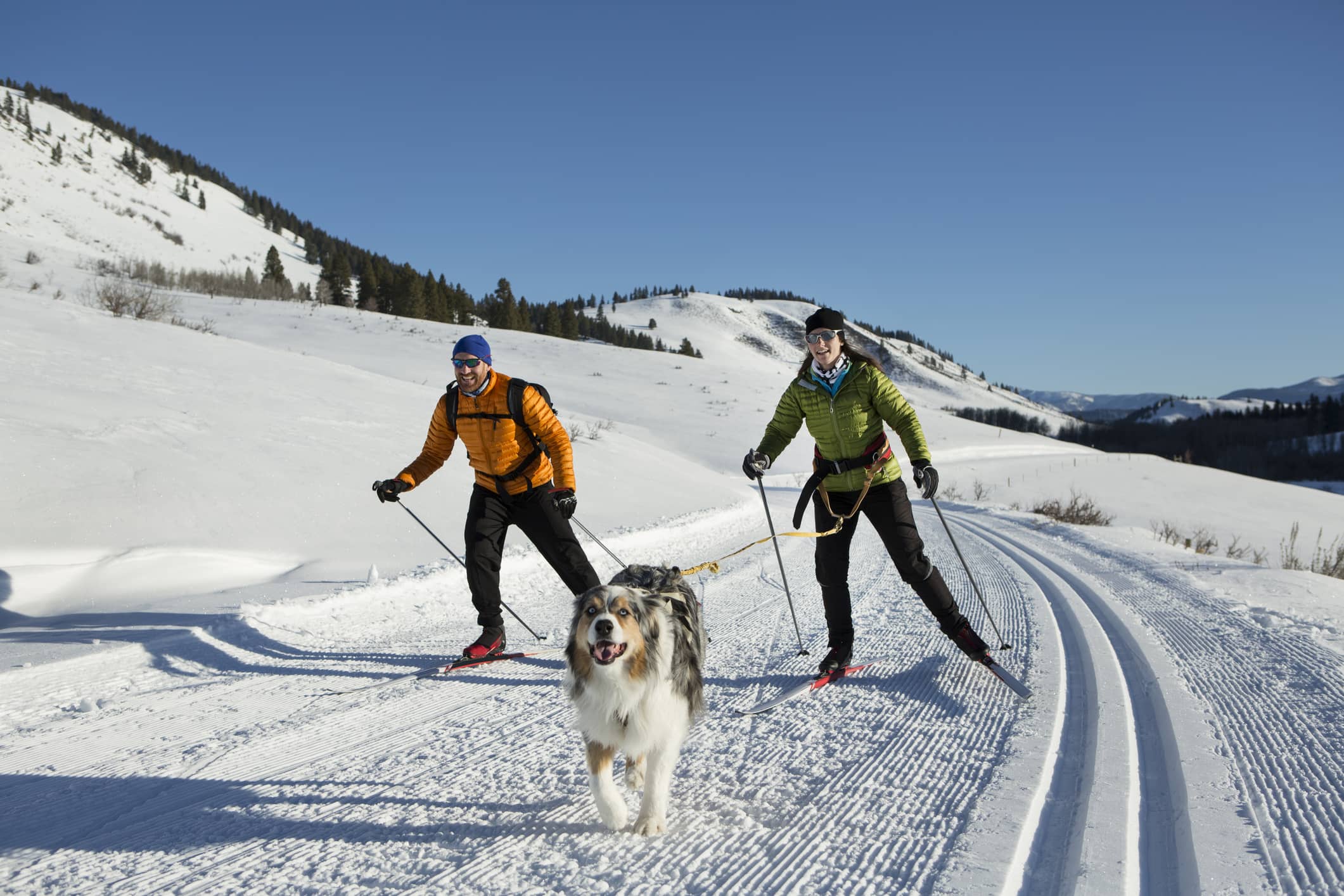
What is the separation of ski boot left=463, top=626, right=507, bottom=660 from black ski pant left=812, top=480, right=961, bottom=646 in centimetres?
248

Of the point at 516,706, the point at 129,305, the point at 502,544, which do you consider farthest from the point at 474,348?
the point at 129,305

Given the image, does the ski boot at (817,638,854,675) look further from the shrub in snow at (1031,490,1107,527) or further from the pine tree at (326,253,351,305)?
the pine tree at (326,253,351,305)

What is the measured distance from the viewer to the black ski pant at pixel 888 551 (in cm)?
463

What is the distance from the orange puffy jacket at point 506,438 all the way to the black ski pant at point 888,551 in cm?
192

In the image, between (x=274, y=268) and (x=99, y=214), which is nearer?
(x=99, y=214)

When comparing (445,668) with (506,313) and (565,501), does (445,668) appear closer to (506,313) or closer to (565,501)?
(565,501)

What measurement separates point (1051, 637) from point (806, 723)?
105 inches

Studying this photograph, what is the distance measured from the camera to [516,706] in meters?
4.38

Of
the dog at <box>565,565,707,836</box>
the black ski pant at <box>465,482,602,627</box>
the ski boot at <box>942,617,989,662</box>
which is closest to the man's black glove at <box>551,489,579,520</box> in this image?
the black ski pant at <box>465,482,602,627</box>

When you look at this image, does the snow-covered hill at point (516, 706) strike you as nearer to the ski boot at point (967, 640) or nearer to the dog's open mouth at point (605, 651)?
the ski boot at point (967, 640)

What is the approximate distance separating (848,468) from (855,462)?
0.06 m

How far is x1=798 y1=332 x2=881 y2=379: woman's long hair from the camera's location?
183 inches

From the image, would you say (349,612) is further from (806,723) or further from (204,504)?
(806,723)

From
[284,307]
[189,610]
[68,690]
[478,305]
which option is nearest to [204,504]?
[189,610]
